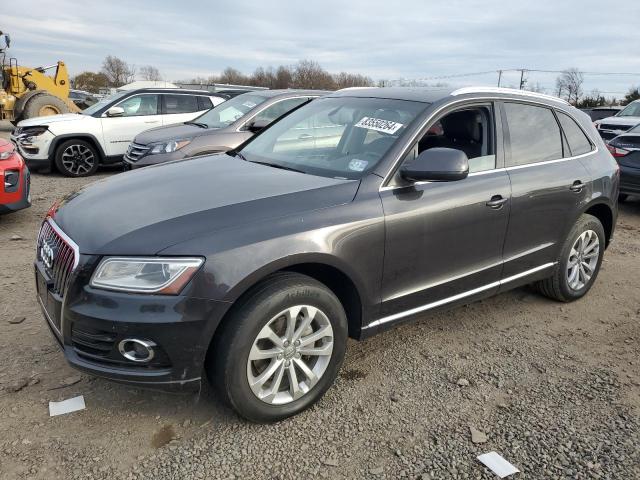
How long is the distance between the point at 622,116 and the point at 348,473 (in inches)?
594

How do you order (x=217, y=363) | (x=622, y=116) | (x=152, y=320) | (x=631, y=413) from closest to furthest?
(x=152, y=320), (x=217, y=363), (x=631, y=413), (x=622, y=116)

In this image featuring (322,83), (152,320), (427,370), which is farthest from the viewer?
(322,83)

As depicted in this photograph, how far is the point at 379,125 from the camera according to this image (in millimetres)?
3340

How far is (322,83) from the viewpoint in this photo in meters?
56.9

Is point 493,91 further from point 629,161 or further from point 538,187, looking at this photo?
point 629,161

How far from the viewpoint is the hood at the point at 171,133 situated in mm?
7454

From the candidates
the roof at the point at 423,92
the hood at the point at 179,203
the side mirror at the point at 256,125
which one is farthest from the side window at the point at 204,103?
the hood at the point at 179,203

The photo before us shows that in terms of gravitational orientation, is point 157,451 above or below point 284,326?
below

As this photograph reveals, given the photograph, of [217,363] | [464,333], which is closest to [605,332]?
[464,333]

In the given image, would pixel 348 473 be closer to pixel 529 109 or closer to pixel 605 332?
pixel 605 332

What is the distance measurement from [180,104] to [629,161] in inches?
316

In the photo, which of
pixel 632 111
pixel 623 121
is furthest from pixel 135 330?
pixel 632 111

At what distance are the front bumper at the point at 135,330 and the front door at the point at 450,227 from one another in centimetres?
112

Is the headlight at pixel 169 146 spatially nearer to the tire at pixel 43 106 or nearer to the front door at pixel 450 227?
the front door at pixel 450 227
